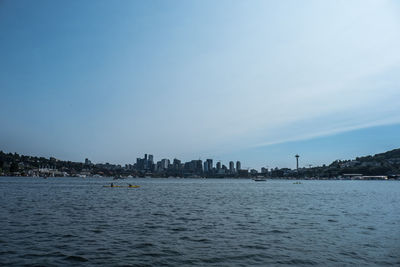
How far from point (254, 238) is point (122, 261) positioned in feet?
40.1

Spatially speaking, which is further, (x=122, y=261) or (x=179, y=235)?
(x=179, y=235)

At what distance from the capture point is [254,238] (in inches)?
1046

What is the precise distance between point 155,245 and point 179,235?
13.3ft

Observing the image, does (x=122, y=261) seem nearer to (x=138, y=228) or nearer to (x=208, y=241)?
(x=208, y=241)

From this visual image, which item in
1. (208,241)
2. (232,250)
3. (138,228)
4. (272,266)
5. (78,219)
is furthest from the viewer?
(78,219)

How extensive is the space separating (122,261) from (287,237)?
1507 cm

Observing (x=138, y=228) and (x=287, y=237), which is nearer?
(x=287, y=237)

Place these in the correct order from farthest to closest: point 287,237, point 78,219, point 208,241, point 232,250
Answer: point 78,219 → point 287,237 → point 208,241 → point 232,250

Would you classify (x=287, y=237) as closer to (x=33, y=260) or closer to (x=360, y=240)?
(x=360, y=240)

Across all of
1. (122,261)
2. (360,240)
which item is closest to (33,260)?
(122,261)

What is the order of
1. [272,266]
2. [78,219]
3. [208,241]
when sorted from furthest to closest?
[78,219] < [208,241] < [272,266]

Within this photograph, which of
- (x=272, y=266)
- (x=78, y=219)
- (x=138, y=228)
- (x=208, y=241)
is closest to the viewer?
(x=272, y=266)

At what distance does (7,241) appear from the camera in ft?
78.2

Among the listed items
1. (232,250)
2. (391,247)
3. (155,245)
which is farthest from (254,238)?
(391,247)
